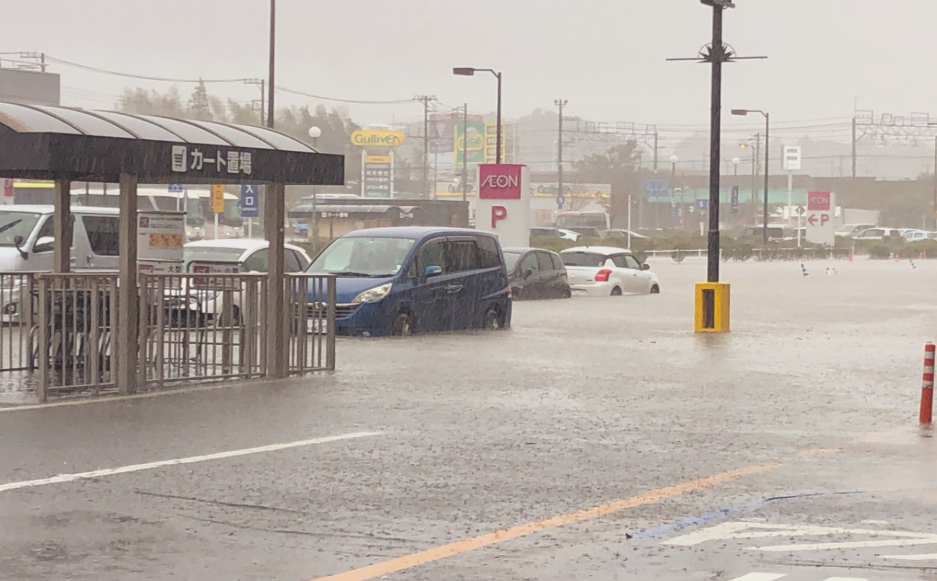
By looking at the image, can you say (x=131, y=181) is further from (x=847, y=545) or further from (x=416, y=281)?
(x=416, y=281)

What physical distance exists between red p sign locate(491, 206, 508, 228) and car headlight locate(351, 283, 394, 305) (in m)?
19.5

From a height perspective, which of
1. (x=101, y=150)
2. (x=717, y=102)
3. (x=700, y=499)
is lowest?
(x=700, y=499)

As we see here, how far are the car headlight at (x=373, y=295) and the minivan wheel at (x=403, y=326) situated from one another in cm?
50

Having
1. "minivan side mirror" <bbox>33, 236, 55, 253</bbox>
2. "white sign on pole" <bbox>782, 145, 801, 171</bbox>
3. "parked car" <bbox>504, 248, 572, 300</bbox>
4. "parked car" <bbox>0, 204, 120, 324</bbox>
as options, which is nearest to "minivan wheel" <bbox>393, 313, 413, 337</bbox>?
"parked car" <bbox>0, 204, 120, 324</bbox>

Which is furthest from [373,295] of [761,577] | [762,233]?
[762,233]

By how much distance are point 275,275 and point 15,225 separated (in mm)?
8428

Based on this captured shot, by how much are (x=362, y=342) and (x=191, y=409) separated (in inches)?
284

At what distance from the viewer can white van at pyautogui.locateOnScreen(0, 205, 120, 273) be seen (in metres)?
21.2

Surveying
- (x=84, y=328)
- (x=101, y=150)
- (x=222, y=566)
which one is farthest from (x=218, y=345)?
(x=222, y=566)

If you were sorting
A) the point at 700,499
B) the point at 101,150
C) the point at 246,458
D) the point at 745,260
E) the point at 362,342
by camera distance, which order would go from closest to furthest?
1. the point at 700,499
2. the point at 246,458
3. the point at 101,150
4. the point at 362,342
5. the point at 745,260

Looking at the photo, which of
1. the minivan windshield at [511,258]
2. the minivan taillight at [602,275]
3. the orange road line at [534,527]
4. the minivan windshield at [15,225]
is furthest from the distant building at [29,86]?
the orange road line at [534,527]

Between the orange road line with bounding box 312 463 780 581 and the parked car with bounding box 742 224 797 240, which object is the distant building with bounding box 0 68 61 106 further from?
the orange road line with bounding box 312 463 780 581

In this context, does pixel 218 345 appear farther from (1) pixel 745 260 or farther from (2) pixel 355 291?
(1) pixel 745 260

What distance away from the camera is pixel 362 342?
65.1ft
